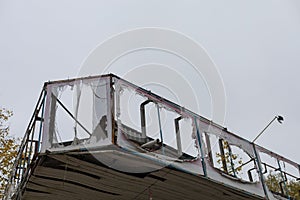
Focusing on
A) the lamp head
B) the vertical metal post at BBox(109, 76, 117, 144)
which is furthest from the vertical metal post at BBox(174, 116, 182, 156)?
the lamp head

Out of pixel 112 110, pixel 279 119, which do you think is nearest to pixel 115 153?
pixel 112 110

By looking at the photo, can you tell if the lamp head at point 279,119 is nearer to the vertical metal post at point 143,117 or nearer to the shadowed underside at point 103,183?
Result: the shadowed underside at point 103,183

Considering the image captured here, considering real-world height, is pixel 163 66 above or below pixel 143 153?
above

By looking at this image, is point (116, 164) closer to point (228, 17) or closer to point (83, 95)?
point (83, 95)

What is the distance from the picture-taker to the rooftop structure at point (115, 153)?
16.1ft

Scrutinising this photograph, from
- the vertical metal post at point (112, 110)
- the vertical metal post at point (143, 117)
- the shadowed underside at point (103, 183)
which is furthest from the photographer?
the vertical metal post at point (143, 117)

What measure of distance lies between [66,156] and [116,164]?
777mm

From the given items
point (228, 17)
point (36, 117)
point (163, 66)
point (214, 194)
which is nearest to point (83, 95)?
point (36, 117)

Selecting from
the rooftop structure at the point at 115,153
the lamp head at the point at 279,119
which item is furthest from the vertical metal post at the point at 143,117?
the lamp head at the point at 279,119

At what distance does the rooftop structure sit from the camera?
4914 millimetres

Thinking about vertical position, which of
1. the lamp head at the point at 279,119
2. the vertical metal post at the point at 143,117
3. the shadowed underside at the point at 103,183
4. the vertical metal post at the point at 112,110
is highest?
the lamp head at the point at 279,119

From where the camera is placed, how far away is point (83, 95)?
212 inches

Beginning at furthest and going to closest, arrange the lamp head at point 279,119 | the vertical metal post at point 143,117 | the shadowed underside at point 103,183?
1. the lamp head at point 279,119
2. the vertical metal post at point 143,117
3. the shadowed underside at point 103,183

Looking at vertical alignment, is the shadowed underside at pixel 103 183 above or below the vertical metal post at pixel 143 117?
below
